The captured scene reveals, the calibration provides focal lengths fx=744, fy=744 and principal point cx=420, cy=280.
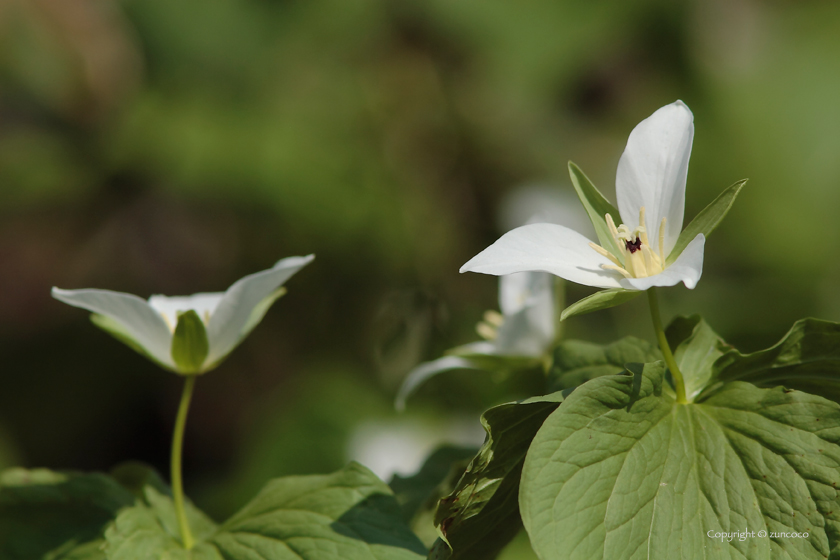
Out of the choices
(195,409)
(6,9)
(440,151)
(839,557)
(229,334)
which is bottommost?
(195,409)

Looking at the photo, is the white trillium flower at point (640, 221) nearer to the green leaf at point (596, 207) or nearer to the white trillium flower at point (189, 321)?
the green leaf at point (596, 207)

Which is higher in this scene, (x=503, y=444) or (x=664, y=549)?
(x=503, y=444)

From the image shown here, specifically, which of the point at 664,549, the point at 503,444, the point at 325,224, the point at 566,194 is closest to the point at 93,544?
the point at 503,444

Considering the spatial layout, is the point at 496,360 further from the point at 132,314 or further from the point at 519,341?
the point at 132,314

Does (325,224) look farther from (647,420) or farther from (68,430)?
(647,420)

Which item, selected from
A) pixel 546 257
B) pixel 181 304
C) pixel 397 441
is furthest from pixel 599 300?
pixel 397 441

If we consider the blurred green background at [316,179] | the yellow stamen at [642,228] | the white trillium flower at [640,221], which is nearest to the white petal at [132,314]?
the white trillium flower at [640,221]
